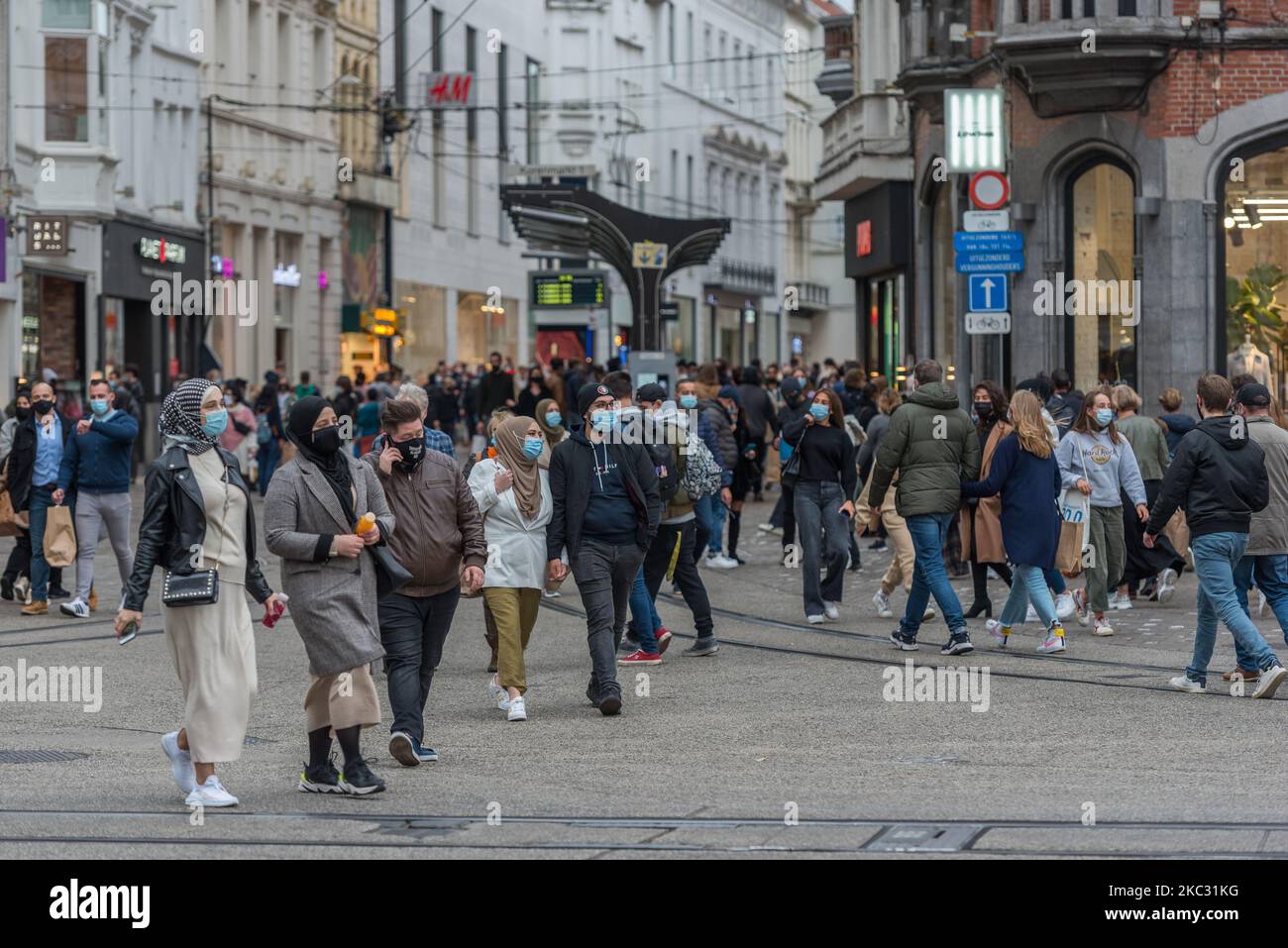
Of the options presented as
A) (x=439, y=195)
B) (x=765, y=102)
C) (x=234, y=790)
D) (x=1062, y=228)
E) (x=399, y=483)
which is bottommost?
(x=234, y=790)

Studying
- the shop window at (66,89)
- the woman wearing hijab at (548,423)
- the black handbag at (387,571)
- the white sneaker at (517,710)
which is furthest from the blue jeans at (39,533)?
the shop window at (66,89)

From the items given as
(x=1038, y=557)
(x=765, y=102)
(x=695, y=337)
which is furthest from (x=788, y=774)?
(x=765, y=102)

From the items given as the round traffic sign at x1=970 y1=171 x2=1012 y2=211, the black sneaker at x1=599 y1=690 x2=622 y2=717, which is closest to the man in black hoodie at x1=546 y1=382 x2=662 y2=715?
the black sneaker at x1=599 y1=690 x2=622 y2=717

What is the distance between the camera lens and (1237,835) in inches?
366

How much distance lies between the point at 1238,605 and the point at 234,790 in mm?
5855

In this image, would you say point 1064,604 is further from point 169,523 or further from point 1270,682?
→ point 169,523

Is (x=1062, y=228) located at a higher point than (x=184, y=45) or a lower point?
lower

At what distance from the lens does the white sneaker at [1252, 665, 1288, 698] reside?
43.8 ft

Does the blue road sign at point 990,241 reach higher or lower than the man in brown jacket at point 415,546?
higher

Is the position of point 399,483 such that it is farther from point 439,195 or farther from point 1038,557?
point 439,195

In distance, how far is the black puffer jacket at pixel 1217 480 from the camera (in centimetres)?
1348

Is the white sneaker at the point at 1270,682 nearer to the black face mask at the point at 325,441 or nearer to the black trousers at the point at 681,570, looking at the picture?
the black trousers at the point at 681,570

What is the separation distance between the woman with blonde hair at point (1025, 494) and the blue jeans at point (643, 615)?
7.77 ft

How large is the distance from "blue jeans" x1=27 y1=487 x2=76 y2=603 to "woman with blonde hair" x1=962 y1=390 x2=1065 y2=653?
24.3 feet
